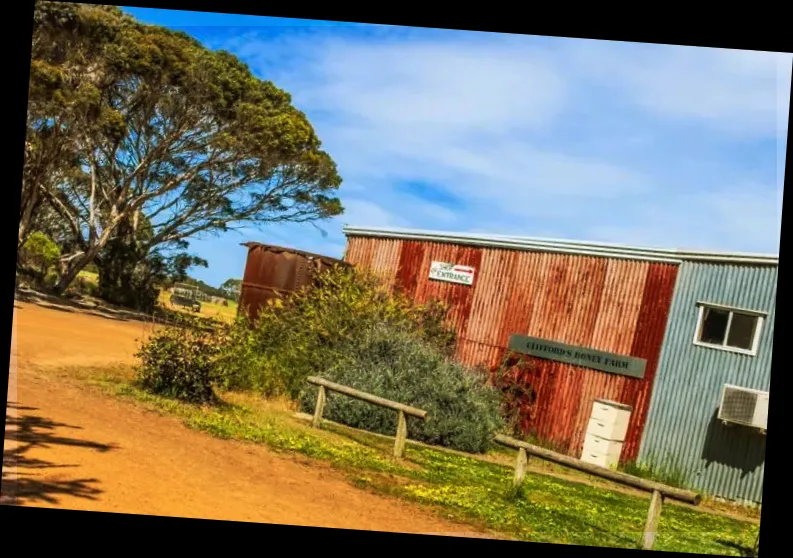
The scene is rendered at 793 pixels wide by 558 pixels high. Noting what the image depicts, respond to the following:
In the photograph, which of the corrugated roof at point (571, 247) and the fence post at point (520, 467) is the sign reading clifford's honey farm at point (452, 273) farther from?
the fence post at point (520, 467)

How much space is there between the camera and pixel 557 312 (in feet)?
41.3

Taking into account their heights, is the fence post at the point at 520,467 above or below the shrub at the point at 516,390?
below

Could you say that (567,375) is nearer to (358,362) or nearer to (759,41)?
→ (358,362)

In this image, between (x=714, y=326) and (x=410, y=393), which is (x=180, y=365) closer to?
(x=410, y=393)

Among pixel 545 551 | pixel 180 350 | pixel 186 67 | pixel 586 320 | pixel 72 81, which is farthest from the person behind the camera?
pixel 186 67

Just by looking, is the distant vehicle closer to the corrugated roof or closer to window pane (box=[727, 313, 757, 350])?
the corrugated roof

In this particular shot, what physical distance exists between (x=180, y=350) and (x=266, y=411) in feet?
4.65

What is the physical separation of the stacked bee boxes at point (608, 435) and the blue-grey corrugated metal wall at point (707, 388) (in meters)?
0.37

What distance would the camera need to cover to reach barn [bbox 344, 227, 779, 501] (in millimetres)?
10867

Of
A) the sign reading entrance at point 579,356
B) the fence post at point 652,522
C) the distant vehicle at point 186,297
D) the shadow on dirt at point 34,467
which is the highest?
the sign reading entrance at point 579,356

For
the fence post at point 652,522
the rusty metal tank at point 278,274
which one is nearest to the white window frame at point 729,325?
the fence post at point 652,522

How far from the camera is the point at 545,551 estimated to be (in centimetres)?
668

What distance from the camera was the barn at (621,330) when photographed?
10867 mm

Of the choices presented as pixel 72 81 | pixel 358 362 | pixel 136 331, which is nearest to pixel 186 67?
pixel 72 81
